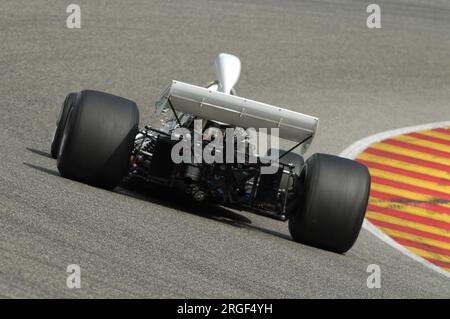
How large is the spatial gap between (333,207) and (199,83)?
769 centimetres

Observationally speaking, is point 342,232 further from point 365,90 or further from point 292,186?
point 365,90

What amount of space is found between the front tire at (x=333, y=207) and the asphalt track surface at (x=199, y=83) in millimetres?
162

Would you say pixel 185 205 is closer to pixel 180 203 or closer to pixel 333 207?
pixel 180 203

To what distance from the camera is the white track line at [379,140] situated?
10.1 metres

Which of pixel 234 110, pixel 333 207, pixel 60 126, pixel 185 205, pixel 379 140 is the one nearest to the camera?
pixel 333 207

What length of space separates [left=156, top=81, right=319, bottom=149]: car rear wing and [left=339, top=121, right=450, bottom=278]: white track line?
6.06 feet

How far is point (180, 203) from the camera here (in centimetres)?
984

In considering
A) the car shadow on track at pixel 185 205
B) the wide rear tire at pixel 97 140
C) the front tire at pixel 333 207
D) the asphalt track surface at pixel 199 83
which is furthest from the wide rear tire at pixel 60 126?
the front tire at pixel 333 207

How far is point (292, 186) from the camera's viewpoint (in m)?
9.31

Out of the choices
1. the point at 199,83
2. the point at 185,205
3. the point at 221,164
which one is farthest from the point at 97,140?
the point at 199,83

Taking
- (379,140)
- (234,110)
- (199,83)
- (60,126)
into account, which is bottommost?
(379,140)
